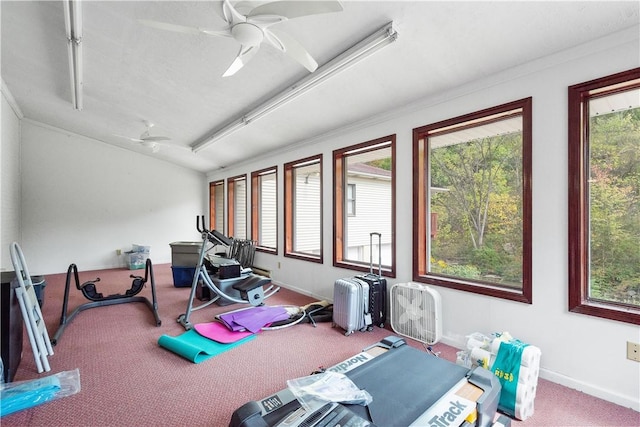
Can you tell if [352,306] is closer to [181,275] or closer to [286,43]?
[286,43]

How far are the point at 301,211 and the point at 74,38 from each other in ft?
13.0

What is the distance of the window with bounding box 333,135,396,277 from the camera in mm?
4227

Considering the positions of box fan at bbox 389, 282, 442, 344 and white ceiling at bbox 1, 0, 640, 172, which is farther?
box fan at bbox 389, 282, 442, 344

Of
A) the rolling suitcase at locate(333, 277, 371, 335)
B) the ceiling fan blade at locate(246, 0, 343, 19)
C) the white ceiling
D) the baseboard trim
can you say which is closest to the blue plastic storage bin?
the white ceiling

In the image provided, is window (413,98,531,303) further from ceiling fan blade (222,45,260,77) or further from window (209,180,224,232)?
window (209,180,224,232)

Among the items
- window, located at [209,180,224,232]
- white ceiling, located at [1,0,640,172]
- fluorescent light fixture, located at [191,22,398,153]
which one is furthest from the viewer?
window, located at [209,180,224,232]

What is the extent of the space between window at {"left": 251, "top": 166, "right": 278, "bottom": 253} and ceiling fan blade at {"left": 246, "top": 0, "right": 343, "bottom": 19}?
183 inches

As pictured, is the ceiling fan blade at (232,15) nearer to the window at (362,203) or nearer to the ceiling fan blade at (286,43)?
the ceiling fan blade at (286,43)

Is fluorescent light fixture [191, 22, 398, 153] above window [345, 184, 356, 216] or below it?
above

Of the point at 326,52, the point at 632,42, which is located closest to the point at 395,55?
the point at 326,52

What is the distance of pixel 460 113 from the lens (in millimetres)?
3049

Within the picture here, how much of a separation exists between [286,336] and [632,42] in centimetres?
384

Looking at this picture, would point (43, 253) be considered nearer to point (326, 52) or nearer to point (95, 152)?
point (95, 152)

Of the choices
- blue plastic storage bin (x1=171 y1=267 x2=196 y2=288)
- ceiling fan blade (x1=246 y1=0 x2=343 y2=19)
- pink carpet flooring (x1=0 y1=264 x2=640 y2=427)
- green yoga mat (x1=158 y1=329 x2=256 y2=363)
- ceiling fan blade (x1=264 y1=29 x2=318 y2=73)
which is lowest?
pink carpet flooring (x1=0 y1=264 x2=640 y2=427)
